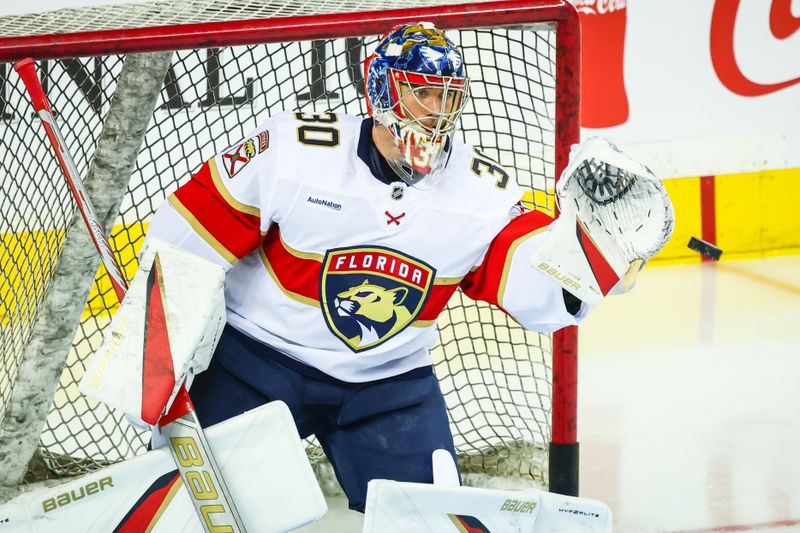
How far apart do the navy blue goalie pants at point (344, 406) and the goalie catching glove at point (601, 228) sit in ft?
1.46

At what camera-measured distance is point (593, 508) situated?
6.14ft

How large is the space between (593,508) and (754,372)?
6.77 feet

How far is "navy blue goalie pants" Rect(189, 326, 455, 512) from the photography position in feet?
6.45

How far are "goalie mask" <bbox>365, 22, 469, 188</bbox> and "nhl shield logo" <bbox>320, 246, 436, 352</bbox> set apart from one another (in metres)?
0.18

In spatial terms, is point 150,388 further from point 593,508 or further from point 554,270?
point 593,508

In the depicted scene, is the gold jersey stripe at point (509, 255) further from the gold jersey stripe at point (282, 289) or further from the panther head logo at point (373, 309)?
the gold jersey stripe at point (282, 289)

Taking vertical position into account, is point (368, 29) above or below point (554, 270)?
above

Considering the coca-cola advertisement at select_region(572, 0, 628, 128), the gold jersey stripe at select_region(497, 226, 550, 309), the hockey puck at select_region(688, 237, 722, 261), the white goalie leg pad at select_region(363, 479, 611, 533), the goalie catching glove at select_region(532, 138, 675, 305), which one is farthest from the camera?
the coca-cola advertisement at select_region(572, 0, 628, 128)

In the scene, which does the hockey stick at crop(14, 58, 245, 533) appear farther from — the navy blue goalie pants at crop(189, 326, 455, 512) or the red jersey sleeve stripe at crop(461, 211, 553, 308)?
the red jersey sleeve stripe at crop(461, 211, 553, 308)

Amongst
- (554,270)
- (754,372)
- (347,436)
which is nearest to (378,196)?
(554,270)

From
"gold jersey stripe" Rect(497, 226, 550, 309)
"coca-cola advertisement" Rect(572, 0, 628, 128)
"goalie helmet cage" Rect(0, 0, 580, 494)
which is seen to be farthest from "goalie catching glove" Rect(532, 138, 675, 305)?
"coca-cola advertisement" Rect(572, 0, 628, 128)

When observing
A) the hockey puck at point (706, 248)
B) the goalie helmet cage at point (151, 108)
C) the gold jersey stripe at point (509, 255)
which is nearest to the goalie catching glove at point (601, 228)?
the gold jersey stripe at point (509, 255)

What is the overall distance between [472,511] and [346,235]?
515mm

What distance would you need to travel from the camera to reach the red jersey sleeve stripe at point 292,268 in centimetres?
188
